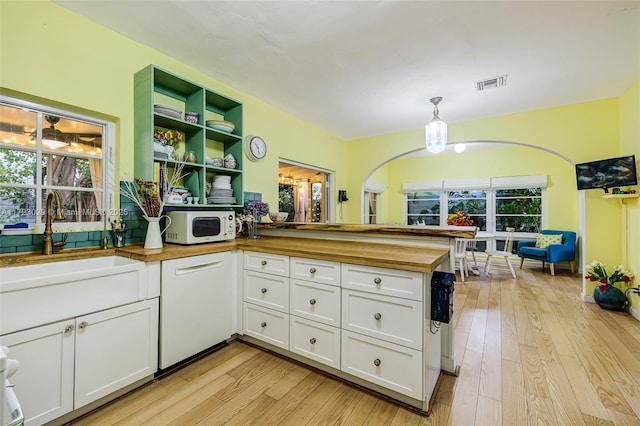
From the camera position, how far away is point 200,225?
2.14m

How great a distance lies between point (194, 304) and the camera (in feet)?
6.50

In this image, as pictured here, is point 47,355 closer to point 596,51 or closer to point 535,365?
point 535,365

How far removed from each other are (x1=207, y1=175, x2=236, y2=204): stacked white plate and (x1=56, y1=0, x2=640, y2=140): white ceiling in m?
1.06

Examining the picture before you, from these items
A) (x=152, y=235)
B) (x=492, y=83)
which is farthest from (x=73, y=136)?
(x=492, y=83)

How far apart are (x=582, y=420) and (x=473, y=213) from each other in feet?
19.1

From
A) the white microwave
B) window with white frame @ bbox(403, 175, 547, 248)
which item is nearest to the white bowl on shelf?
the white microwave

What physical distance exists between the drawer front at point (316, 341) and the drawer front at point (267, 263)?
0.36 metres

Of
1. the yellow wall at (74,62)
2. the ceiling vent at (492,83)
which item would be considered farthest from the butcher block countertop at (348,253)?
the ceiling vent at (492,83)

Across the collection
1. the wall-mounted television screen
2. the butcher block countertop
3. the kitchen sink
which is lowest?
the kitchen sink

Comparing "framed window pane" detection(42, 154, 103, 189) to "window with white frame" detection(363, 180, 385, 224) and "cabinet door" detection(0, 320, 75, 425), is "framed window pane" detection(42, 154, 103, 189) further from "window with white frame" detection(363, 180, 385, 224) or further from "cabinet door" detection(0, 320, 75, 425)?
"window with white frame" detection(363, 180, 385, 224)

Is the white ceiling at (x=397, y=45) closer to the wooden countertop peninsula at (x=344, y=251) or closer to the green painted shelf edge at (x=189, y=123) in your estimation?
the green painted shelf edge at (x=189, y=123)

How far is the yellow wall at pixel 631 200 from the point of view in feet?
9.18

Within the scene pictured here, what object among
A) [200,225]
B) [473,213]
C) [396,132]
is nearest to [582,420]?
[200,225]

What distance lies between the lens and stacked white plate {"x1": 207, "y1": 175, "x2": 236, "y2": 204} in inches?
102
